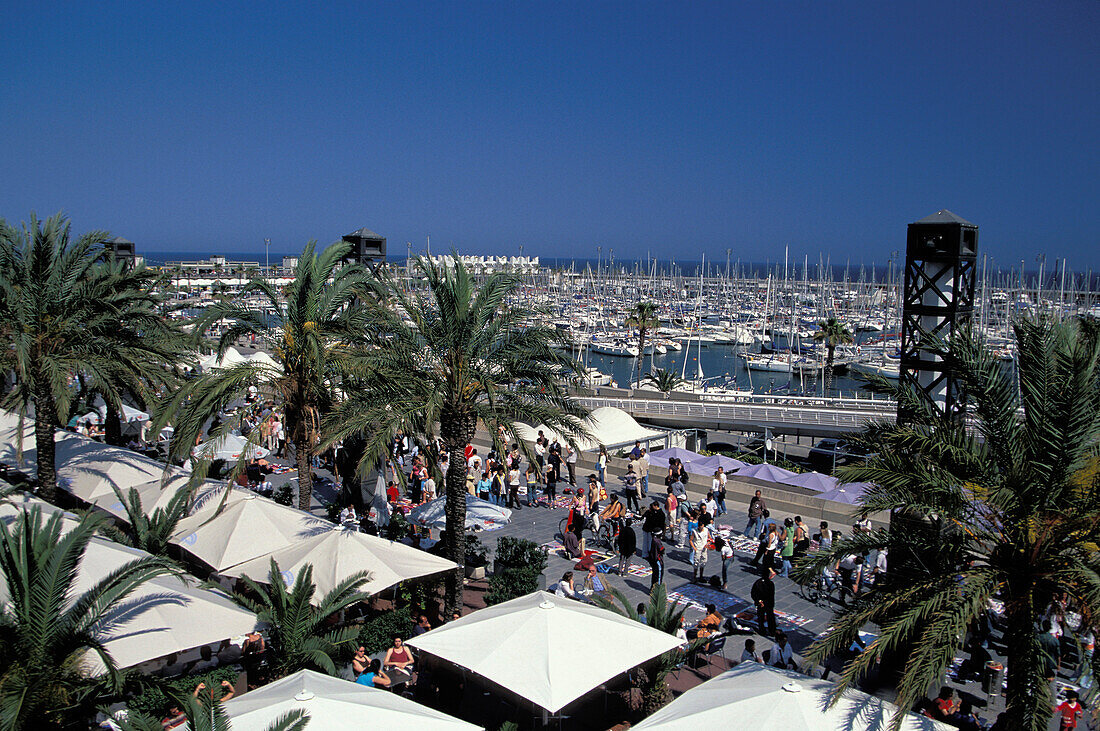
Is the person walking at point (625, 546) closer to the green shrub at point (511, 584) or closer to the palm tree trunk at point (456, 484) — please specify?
the green shrub at point (511, 584)

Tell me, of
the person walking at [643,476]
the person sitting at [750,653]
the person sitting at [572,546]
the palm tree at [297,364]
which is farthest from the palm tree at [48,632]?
the person walking at [643,476]

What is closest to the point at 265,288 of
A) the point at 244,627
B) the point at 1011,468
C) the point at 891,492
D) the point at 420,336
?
the point at 420,336

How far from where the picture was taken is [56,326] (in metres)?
13.9

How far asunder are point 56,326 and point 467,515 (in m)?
8.10

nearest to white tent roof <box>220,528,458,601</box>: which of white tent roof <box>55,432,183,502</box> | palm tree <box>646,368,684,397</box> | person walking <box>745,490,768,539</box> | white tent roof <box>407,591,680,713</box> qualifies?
white tent roof <box>407,591,680,713</box>

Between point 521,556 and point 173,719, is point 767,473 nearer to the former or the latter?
point 521,556

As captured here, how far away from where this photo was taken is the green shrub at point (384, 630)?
10.6 metres

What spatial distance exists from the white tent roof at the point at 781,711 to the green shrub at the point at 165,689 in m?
5.25

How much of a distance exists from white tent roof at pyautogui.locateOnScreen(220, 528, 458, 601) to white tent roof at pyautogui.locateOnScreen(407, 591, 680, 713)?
2.10m

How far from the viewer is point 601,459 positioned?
63.4ft

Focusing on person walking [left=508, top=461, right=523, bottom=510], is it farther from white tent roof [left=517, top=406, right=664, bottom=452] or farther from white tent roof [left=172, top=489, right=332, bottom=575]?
white tent roof [left=172, top=489, right=332, bottom=575]

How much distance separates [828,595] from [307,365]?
971cm

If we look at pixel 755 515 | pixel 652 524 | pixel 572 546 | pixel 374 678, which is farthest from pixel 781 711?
pixel 755 515

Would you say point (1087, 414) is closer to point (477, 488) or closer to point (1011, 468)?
point (1011, 468)
